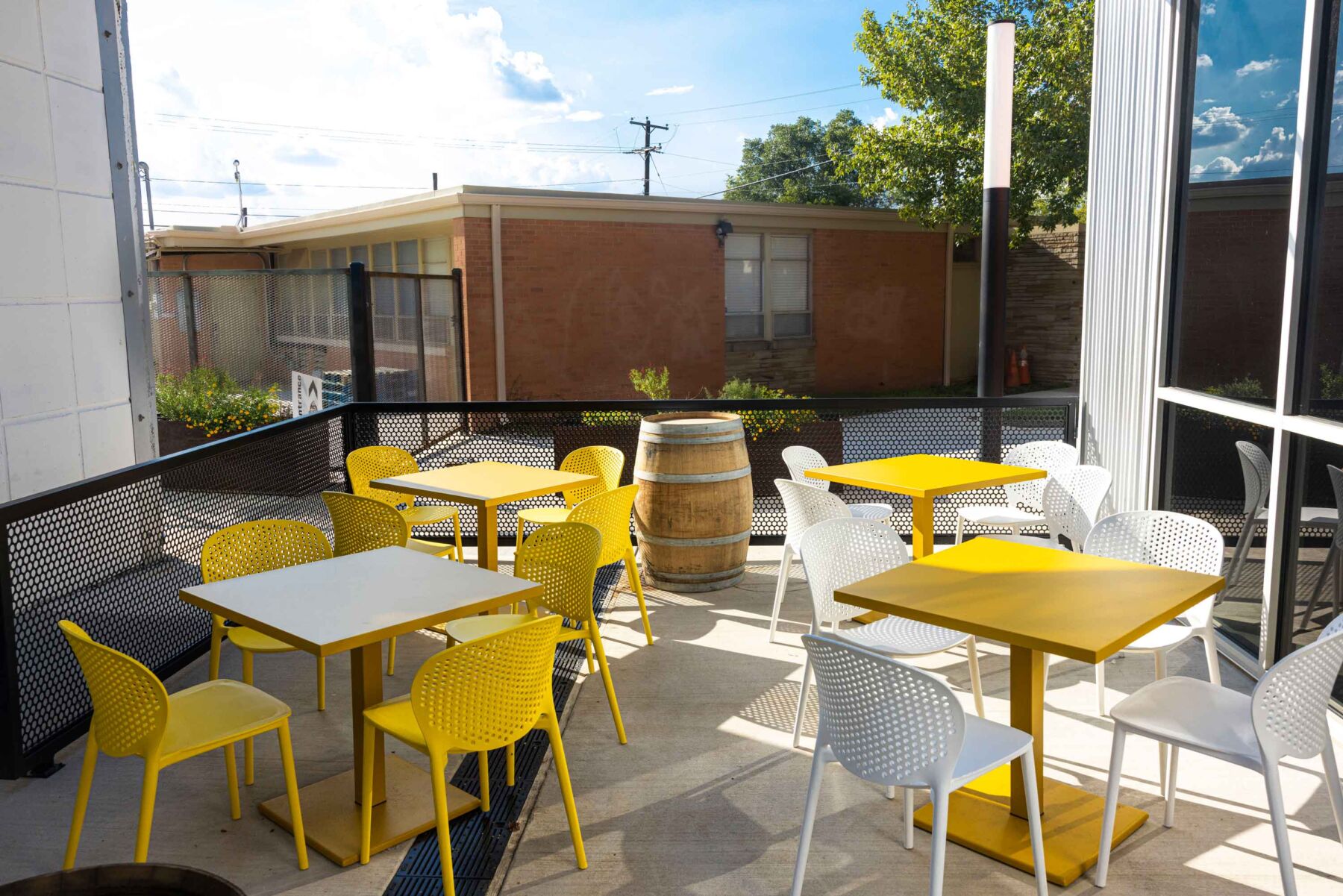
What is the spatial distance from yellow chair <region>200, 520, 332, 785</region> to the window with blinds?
37.5 ft

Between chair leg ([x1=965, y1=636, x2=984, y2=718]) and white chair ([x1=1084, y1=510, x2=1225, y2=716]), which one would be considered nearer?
white chair ([x1=1084, y1=510, x2=1225, y2=716])

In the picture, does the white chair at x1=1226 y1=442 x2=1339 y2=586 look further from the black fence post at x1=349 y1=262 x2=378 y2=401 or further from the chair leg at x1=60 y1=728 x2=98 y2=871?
the black fence post at x1=349 y1=262 x2=378 y2=401

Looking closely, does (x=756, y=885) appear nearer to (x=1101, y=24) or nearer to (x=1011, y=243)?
(x=1101, y=24)

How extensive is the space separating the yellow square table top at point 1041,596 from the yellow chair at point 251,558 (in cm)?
207

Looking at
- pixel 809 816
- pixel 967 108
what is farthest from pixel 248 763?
pixel 967 108

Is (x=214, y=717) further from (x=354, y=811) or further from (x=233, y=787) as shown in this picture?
(x=354, y=811)

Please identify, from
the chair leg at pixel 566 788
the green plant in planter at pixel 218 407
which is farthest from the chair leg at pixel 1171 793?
the green plant in planter at pixel 218 407

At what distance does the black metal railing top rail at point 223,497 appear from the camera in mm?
3518

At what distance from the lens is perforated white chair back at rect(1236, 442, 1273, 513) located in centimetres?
411

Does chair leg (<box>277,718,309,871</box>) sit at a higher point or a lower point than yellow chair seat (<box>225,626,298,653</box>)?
lower

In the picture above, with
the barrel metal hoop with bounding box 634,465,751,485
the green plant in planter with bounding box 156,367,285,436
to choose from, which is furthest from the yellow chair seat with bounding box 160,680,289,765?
the green plant in planter with bounding box 156,367,285,436

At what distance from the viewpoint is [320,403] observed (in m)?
9.14

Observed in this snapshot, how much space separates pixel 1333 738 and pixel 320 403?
7.96 meters

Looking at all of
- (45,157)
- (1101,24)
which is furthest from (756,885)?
(1101,24)
